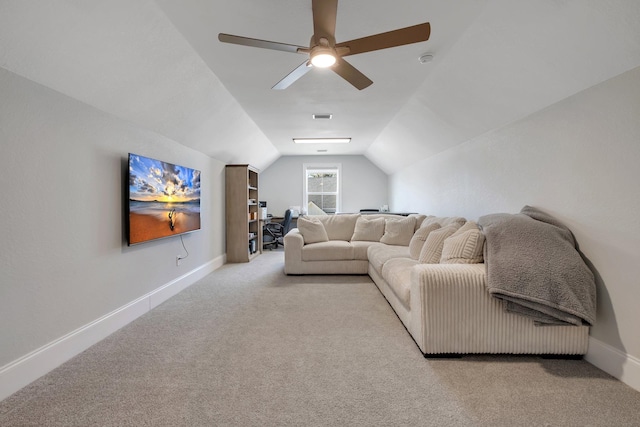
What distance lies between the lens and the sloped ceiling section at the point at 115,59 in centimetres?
150

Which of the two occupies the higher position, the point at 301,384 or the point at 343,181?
the point at 343,181

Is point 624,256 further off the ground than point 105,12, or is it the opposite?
point 105,12

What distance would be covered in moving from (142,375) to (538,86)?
3.49m

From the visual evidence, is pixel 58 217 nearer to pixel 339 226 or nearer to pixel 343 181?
pixel 339 226

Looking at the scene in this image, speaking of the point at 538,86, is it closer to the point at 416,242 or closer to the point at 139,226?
the point at 416,242

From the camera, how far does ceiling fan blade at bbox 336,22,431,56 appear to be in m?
1.55

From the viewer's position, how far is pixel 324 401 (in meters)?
1.47

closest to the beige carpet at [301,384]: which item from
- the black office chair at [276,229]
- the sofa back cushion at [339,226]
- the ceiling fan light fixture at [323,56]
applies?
the ceiling fan light fixture at [323,56]

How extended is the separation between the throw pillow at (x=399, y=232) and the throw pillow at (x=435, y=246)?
1448mm

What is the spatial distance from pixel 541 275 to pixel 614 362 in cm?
66

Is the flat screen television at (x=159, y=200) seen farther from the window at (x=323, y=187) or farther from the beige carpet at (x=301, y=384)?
the window at (x=323, y=187)

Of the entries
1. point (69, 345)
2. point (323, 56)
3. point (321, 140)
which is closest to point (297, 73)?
point (323, 56)

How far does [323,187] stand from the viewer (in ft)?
24.5

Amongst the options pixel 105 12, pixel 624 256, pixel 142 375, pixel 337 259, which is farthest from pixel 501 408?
pixel 105 12
